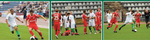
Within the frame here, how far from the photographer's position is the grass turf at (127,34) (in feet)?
35.1

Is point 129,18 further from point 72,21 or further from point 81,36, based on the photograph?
point 72,21

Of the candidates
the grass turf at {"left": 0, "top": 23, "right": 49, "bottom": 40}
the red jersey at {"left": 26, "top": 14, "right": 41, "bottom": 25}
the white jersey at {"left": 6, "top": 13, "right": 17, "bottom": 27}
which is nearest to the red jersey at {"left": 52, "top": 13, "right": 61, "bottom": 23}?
the grass turf at {"left": 0, "top": 23, "right": 49, "bottom": 40}

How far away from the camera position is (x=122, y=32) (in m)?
10.9

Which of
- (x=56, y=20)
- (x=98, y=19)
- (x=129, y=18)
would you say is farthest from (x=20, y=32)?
(x=129, y=18)

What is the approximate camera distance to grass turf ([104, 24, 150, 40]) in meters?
10.7

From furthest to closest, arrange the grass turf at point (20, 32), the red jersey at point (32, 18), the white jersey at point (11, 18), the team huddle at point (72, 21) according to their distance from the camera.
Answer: the team huddle at point (72, 21)
the grass turf at point (20, 32)
the white jersey at point (11, 18)
the red jersey at point (32, 18)

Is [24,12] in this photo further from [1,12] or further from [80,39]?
[80,39]

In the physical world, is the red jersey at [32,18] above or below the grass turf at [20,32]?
above

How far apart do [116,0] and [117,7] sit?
47 centimetres

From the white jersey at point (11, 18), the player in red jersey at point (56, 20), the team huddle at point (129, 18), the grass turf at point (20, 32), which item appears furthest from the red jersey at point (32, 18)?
the team huddle at point (129, 18)

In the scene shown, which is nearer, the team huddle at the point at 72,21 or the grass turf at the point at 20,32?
the grass turf at the point at 20,32

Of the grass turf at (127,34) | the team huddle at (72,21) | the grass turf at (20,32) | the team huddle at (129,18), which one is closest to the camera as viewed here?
the grass turf at (20,32)

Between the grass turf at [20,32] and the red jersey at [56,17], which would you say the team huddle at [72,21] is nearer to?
the red jersey at [56,17]

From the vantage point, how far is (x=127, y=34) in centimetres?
1084
